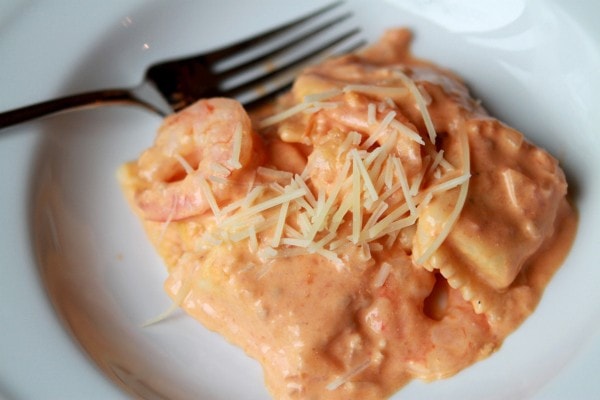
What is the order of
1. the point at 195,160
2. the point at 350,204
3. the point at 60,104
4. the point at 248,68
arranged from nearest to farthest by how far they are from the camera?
the point at 350,204
the point at 195,160
the point at 60,104
the point at 248,68

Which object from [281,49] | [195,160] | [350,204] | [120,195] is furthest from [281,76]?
[350,204]

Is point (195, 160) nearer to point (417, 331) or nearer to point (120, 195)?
point (120, 195)

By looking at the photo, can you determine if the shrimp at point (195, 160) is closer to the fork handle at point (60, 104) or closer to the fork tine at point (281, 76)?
the fork handle at point (60, 104)

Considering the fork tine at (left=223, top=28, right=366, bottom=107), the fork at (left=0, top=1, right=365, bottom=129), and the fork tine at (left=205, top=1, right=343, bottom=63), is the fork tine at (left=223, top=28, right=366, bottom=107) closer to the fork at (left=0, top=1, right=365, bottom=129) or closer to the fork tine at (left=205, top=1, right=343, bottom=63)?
the fork at (left=0, top=1, right=365, bottom=129)

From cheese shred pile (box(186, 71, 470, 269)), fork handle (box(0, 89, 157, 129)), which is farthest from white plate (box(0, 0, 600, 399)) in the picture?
cheese shred pile (box(186, 71, 470, 269))

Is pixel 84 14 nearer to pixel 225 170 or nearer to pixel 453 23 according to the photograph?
pixel 225 170

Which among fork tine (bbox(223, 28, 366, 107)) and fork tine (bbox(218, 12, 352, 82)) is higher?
fork tine (bbox(218, 12, 352, 82))

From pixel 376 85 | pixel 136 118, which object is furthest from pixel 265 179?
pixel 136 118
